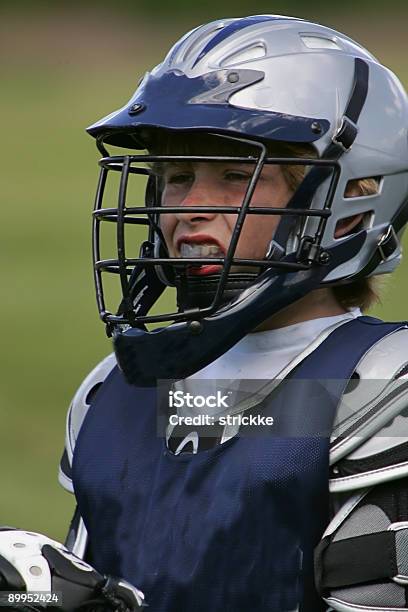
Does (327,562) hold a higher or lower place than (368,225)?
lower

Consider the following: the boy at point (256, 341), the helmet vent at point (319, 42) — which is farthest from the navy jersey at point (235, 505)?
the helmet vent at point (319, 42)

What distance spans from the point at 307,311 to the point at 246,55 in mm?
522

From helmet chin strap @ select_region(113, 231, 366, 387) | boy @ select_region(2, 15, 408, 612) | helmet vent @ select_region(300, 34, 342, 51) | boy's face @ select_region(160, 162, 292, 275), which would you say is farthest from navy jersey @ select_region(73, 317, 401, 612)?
helmet vent @ select_region(300, 34, 342, 51)

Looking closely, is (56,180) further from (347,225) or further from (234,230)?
(234,230)

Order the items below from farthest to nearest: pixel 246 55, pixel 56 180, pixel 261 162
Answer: pixel 56 180, pixel 246 55, pixel 261 162

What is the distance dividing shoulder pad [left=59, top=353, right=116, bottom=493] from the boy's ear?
21.9 inches

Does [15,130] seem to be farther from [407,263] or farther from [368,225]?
[368,225]

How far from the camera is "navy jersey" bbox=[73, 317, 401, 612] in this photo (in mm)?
2789

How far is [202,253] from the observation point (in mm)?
3010

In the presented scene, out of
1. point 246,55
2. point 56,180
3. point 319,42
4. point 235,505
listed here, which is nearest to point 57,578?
point 235,505

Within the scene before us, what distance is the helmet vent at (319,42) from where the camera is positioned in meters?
3.16

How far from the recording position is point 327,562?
108 inches

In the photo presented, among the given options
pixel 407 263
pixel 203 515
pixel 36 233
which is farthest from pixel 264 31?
pixel 36 233

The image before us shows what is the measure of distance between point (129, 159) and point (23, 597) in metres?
0.87
